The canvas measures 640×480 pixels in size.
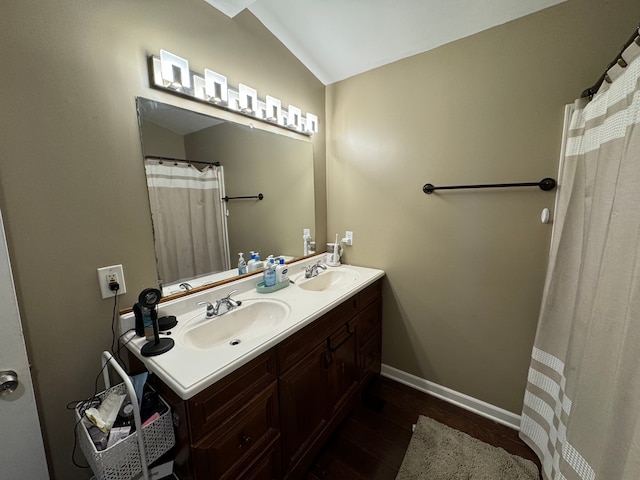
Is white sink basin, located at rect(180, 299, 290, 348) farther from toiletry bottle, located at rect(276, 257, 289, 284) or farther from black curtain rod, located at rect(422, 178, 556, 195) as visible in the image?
black curtain rod, located at rect(422, 178, 556, 195)

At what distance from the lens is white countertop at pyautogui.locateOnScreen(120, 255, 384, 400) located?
78cm

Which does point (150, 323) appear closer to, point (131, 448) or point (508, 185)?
point (131, 448)

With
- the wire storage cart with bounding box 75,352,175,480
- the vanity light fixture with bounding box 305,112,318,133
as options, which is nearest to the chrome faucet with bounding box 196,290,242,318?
the wire storage cart with bounding box 75,352,175,480

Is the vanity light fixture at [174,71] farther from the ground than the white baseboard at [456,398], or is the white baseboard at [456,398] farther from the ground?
the vanity light fixture at [174,71]

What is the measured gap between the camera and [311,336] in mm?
1190

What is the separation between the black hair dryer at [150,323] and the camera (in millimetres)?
892

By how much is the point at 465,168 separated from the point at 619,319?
1.03m

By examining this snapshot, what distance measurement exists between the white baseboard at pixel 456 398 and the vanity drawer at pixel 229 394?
1.32 meters

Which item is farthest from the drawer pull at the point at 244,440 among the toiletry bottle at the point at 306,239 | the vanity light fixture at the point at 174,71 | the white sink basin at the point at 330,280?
the vanity light fixture at the point at 174,71

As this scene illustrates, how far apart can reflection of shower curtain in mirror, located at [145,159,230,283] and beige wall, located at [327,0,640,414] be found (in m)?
→ 1.03

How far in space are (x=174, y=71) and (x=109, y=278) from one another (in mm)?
941

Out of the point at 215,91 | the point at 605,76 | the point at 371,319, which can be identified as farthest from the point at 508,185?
the point at 215,91

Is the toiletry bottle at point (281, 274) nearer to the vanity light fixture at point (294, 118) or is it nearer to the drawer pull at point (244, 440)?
the drawer pull at point (244, 440)

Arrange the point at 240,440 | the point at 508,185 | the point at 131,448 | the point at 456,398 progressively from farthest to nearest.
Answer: the point at 456,398, the point at 508,185, the point at 240,440, the point at 131,448
